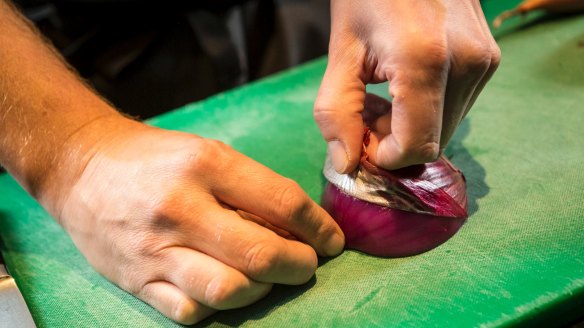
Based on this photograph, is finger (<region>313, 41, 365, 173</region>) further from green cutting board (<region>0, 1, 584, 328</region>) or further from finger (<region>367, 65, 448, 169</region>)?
green cutting board (<region>0, 1, 584, 328</region>)

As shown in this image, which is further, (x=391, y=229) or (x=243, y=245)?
(x=391, y=229)

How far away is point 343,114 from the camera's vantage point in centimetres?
111

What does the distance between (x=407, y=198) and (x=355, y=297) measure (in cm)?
20

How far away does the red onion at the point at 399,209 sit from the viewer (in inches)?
A: 43.8

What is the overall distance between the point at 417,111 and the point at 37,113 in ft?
2.64

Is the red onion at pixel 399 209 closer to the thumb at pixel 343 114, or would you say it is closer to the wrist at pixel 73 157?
the thumb at pixel 343 114

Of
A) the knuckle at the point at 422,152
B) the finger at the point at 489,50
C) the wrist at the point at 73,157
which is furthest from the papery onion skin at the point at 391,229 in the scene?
the wrist at the point at 73,157

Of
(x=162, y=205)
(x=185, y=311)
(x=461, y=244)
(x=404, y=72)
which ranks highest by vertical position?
(x=404, y=72)

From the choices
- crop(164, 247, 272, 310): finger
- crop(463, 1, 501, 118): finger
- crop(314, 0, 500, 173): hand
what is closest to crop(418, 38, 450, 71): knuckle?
crop(314, 0, 500, 173): hand

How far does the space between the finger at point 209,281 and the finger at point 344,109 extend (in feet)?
0.90

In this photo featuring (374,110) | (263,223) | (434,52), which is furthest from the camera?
(374,110)

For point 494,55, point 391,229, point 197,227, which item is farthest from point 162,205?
point 494,55

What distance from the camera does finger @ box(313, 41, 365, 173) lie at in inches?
43.6

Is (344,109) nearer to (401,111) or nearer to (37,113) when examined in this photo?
(401,111)
